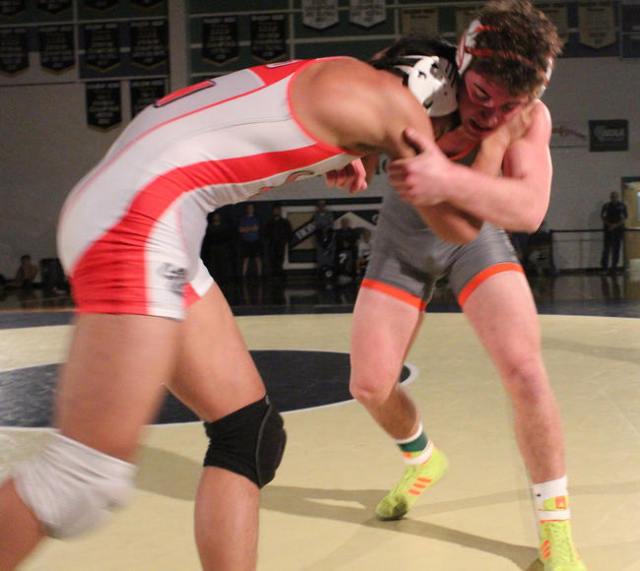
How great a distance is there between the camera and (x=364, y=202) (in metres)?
16.1

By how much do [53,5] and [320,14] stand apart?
5.59 meters

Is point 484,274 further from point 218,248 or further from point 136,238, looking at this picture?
point 218,248

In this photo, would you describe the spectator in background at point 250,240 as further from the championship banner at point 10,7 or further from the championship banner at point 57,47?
the championship banner at point 10,7

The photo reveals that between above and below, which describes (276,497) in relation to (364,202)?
above

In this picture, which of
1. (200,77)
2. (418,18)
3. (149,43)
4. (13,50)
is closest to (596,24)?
(418,18)

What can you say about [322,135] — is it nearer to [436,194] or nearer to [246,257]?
[436,194]

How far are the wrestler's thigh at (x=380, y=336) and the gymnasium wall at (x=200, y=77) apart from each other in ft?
45.0

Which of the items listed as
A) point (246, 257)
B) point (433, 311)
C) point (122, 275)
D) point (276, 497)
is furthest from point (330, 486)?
point (246, 257)

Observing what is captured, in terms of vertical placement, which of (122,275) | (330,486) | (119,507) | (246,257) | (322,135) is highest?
(322,135)

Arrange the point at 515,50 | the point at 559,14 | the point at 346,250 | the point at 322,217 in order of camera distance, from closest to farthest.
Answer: the point at 515,50 < the point at 346,250 < the point at 322,217 < the point at 559,14

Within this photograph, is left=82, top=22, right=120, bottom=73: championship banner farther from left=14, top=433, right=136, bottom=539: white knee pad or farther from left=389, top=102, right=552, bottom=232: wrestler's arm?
left=14, top=433, right=136, bottom=539: white knee pad

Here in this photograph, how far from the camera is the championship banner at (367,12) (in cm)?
1631

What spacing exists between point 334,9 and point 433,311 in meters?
10.3

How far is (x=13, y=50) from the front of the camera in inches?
681
